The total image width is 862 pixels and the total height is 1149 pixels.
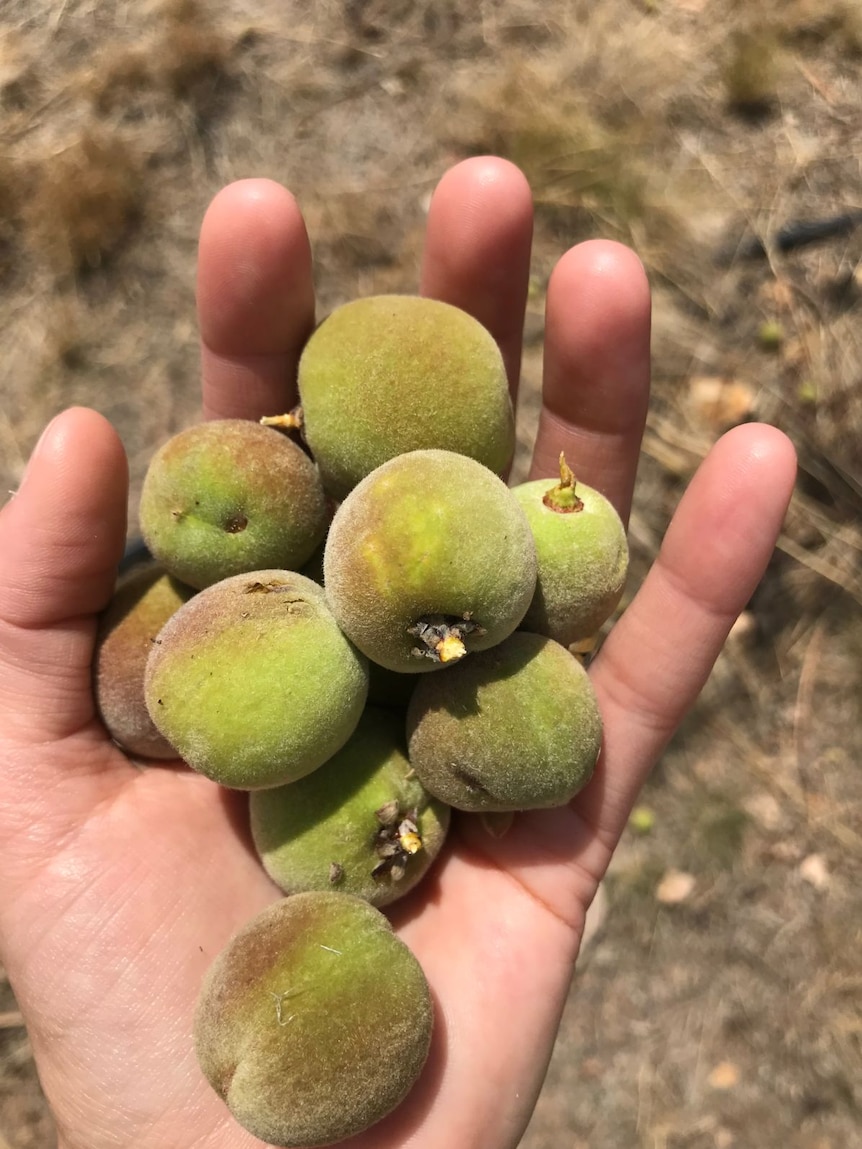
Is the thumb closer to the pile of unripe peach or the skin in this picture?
the skin

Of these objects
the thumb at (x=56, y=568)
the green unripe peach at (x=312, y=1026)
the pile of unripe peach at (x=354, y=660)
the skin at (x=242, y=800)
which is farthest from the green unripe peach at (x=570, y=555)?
the thumb at (x=56, y=568)

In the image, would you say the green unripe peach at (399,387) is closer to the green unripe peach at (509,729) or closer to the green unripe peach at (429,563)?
the green unripe peach at (429,563)

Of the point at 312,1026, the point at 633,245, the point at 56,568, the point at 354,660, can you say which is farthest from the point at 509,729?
the point at 633,245

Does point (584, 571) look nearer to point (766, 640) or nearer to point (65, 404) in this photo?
point (766, 640)

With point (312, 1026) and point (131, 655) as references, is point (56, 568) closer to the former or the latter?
point (131, 655)

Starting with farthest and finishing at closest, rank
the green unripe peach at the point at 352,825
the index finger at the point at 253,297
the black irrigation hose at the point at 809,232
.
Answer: the black irrigation hose at the point at 809,232 → the index finger at the point at 253,297 → the green unripe peach at the point at 352,825

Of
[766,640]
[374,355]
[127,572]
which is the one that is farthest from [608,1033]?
[374,355]

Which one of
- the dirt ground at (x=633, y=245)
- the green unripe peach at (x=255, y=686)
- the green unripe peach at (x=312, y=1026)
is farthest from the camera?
the dirt ground at (x=633, y=245)

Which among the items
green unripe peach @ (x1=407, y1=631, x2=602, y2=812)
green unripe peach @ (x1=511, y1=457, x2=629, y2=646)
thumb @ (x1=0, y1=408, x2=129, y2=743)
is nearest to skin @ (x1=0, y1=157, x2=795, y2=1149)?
thumb @ (x1=0, y1=408, x2=129, y2=743)
